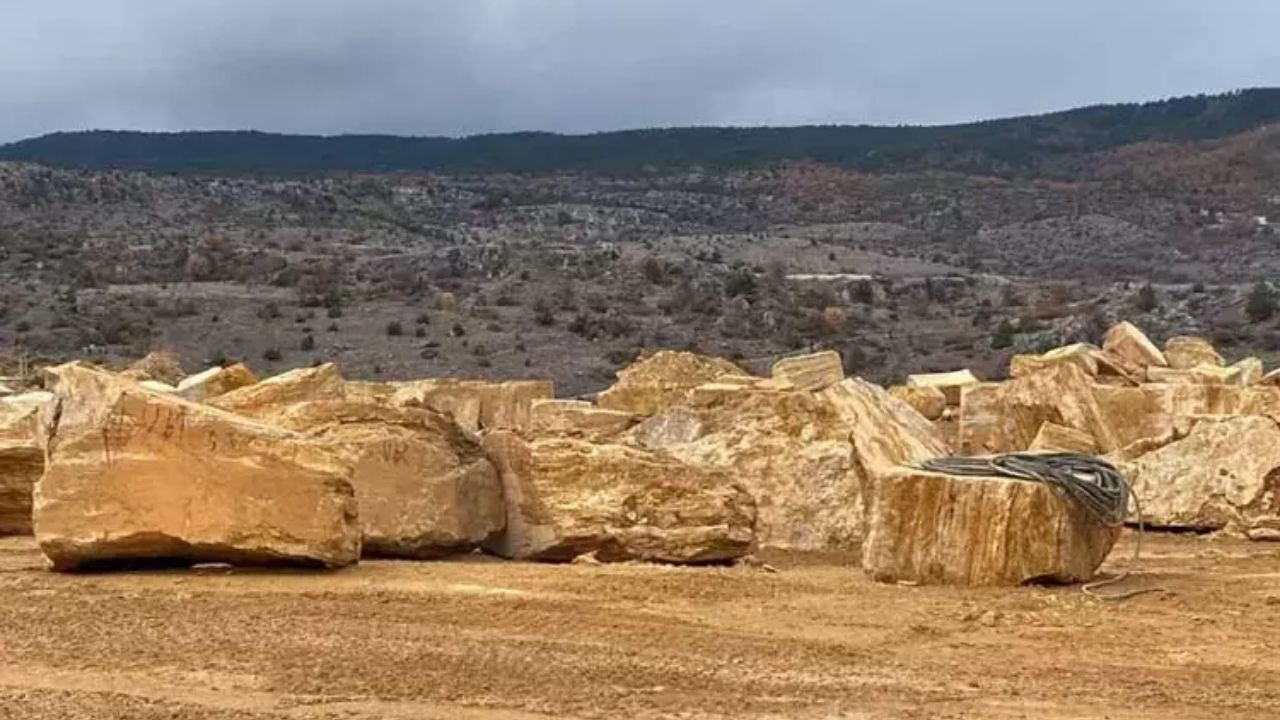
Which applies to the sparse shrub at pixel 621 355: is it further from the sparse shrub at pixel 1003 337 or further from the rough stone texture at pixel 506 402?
the rough stone texture at pixel 506 402

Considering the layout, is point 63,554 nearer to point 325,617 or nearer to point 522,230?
point 325,617

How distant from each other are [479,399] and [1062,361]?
5.20 meters

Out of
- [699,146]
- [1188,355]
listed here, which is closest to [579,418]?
[1188,355]

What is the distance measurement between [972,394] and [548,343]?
20289 millimetres

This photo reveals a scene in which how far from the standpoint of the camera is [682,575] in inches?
364

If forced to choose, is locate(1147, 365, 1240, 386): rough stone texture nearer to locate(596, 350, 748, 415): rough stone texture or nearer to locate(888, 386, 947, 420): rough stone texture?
locate(888, 386, 947, 420): rough stone texture

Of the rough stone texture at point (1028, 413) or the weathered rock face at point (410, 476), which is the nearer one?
the weathered rock face at point (410, 476)

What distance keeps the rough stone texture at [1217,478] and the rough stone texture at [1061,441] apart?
1.93 feet

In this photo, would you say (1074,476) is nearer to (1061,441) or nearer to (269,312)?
(1061,441)

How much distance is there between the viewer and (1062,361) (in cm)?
1588

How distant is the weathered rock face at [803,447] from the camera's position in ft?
36.7

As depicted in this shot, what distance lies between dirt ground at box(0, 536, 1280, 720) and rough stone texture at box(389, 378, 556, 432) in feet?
19.9

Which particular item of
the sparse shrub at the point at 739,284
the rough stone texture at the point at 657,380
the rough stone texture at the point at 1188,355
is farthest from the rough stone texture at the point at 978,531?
the sparse shrub at the point at 739,284

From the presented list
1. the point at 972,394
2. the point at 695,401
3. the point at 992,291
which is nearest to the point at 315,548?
the point at 695,401
